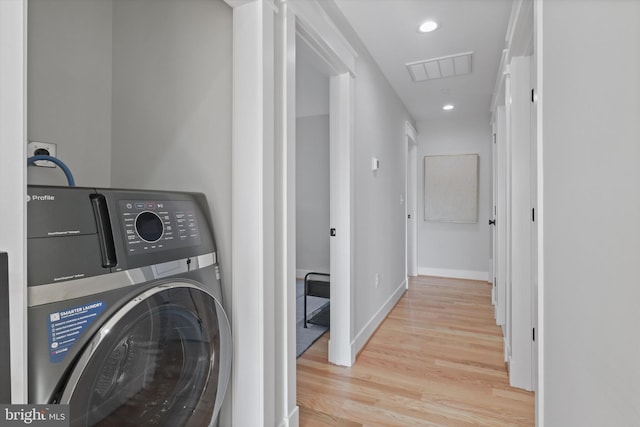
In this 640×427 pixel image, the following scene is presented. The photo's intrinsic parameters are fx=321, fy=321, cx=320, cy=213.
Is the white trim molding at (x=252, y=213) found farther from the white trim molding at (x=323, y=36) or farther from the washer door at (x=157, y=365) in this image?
the white trim molding at (x=323, y=36)

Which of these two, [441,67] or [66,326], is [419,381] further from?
[441,67]

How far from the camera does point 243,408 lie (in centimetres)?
134

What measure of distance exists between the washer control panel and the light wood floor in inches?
47.1

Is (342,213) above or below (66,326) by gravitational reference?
above

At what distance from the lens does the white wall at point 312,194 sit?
4.94 metres

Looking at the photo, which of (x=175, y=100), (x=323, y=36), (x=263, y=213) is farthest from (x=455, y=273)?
(x=175, y=100)

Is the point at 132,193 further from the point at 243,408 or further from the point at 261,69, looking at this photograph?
the point at 243,408

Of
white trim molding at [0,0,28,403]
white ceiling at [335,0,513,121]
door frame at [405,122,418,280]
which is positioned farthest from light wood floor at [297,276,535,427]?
white ceiling at [335,0,513,121]

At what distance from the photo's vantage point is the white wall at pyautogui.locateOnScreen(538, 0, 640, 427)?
635mm

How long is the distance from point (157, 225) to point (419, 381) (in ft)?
6.14

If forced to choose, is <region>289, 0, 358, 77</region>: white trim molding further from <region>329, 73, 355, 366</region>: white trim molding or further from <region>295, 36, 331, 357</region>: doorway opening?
<region>295, 36, 331, 357</region>: doorway opening

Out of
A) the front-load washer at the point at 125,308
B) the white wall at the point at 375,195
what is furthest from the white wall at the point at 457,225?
the front-load washer at the point at 125,308

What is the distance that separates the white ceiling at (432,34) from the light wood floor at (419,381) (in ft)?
7.91

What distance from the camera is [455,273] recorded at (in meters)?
4.98
